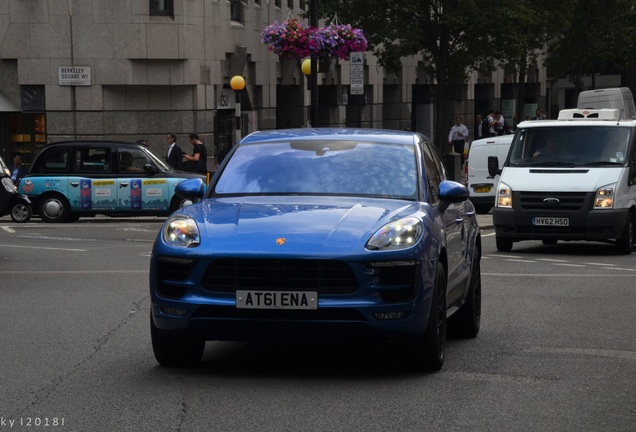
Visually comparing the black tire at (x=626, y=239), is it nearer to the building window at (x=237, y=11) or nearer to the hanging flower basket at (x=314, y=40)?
the hanging flower basket at (x=314, y=40)

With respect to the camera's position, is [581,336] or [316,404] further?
[581,336]

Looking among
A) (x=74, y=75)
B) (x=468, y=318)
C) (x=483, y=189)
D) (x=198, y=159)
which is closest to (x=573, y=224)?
(x=468, y=318)

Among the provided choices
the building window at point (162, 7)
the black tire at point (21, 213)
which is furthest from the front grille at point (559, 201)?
the building window at point (162, 7)

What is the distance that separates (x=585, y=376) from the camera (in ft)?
30.1

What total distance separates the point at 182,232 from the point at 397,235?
130cm

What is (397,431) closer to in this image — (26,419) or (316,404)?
(316,404)

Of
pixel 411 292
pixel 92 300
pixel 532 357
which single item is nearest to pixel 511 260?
pixel 92 300

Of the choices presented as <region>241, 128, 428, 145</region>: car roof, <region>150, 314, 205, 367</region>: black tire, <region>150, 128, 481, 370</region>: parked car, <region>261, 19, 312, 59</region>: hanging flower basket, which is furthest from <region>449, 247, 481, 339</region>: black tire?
<region>261, 19, 312, 59</region>: hanging flower basket

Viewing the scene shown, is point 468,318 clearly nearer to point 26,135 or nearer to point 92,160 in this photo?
point 92,160

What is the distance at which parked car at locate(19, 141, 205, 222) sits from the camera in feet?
98.3

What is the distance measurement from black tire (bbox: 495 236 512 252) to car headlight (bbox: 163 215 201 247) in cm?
1280

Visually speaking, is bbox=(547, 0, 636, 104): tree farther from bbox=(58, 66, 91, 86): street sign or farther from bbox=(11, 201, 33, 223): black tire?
bbox=(11, 201, 33, 223): black tire

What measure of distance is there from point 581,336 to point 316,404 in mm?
3755

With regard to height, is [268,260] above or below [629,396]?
above
